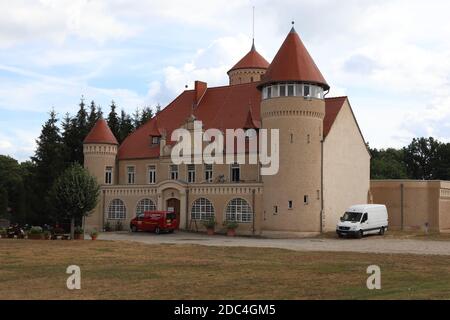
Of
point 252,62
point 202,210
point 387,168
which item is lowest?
point 202,210

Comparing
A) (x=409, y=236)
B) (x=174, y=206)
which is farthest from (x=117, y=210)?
(x=409, y=236)

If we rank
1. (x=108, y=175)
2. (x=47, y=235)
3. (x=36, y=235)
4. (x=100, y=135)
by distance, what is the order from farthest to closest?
(x=108, y=175) < (x=100, y=135) < (x=47, y=235) < (x=36, y=235)

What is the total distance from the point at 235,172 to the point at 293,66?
1026cm

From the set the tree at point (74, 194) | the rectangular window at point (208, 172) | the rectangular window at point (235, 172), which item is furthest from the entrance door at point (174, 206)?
the tree at point (74, 194)

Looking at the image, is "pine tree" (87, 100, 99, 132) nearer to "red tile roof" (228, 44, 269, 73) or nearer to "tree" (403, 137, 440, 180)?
"red tile roof" (228, 44, 269, 73)

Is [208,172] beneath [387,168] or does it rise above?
beneath

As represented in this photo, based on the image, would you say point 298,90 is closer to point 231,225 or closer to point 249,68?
point 231,225

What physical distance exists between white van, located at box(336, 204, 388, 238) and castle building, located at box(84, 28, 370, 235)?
9.68ft

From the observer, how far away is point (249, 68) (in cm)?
6188

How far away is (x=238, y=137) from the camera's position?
50562 mm

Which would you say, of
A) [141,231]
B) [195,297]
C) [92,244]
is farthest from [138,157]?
[195,297]

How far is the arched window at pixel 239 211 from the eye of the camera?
47094 mm

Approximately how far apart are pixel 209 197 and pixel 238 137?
5.29m
